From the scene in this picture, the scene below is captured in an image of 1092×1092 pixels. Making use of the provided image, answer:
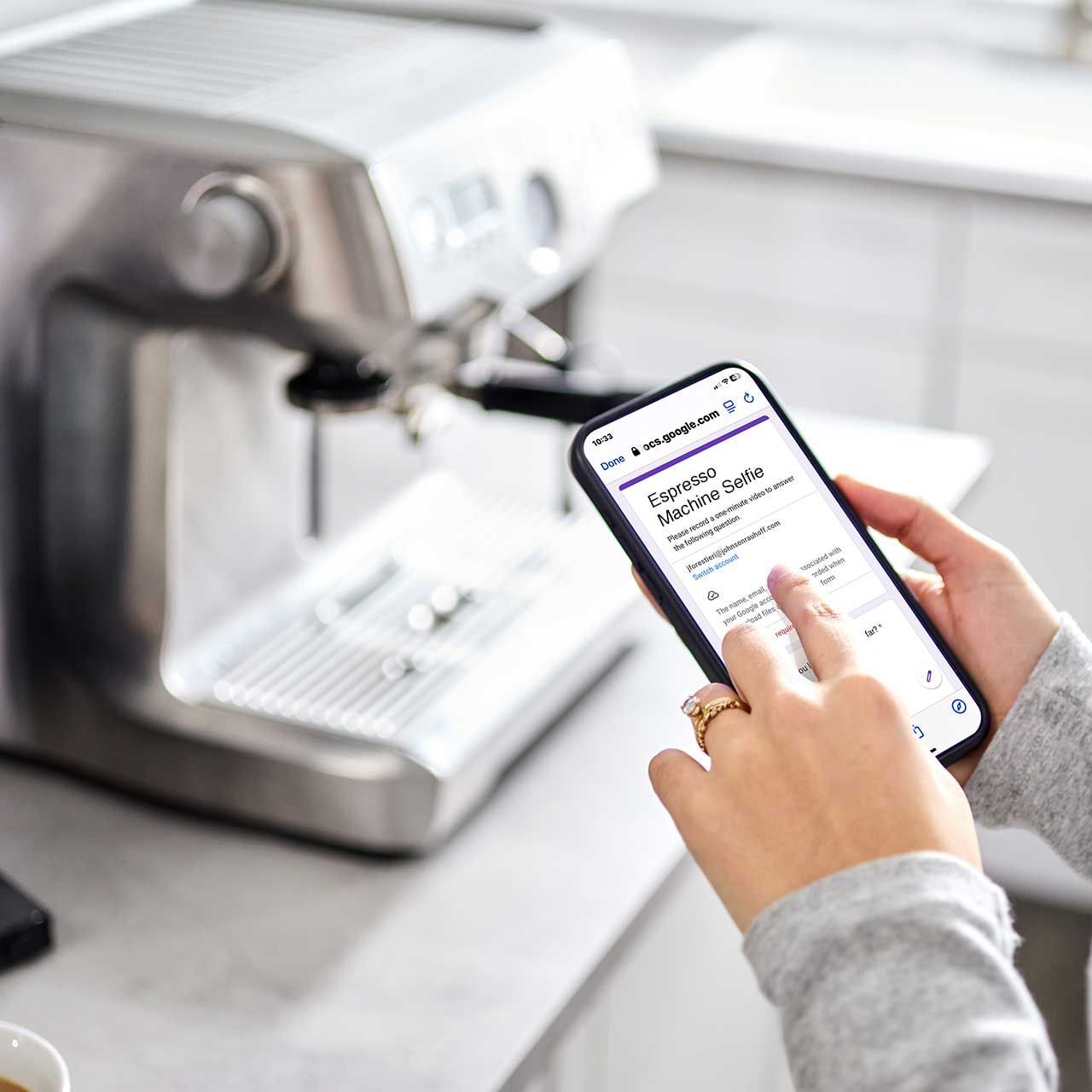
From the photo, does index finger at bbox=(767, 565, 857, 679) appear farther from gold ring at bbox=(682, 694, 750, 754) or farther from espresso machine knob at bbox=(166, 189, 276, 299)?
espresso machine knob at bbox=(166, 189, 276, 299)

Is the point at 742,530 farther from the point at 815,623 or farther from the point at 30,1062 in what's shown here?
the point at 30,1062

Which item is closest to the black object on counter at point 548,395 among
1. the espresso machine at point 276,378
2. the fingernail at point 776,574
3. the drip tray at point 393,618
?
the espresso machine at point 276,378

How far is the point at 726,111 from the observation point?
2.20 meters

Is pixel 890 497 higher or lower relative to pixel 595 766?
higher

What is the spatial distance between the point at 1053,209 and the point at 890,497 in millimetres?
1198

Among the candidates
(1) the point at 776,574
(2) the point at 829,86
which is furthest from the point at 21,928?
(2) the point at 829,86

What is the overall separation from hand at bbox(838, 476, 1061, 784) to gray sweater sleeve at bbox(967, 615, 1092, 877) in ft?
0.04

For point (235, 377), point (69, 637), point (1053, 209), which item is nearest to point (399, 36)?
point (235, 377)

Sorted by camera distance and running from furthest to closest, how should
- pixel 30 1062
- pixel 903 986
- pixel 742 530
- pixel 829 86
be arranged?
pixel 829 86, pixel 742 530, pixel 30 1062, pixel 903 986

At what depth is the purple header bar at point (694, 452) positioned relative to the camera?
729 millimetres

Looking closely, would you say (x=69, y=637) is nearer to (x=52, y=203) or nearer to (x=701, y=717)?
(x=52, y=203)

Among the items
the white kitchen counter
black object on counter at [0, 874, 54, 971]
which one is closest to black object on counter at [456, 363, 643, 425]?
black object on counter at [0, 874, 54, 971]

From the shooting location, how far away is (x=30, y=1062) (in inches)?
23.8

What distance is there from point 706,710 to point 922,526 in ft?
0.73
